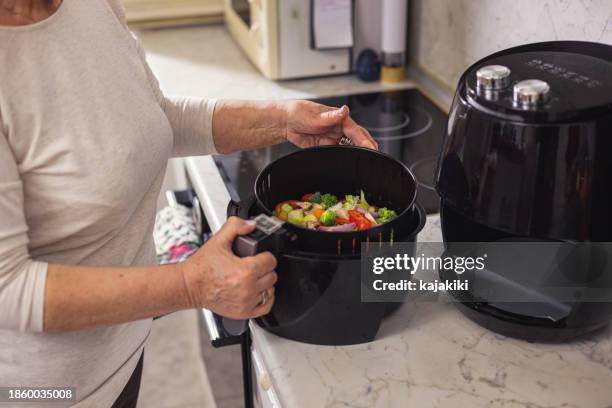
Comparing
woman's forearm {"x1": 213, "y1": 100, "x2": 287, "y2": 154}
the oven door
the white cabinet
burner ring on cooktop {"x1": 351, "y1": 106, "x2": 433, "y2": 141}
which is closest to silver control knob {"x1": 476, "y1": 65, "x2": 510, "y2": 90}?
woman's forearm {"x1": 213, "y1": 100, "x2": 287, "y2": 154}

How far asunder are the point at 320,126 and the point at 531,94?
409mm

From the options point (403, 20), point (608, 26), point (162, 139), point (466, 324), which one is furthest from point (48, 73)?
point (403, 20)

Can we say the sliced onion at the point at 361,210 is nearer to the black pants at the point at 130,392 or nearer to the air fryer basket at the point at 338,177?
the air fryer basket at the point at 338,177

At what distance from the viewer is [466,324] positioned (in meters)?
1.04

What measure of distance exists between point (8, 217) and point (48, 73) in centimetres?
19

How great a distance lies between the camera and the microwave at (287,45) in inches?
70.0

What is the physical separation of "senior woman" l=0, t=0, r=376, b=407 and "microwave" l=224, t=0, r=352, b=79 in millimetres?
738

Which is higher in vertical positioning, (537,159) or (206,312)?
(537,159)

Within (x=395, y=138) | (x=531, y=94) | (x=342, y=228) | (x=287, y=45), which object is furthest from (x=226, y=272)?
(x=287, y=45)

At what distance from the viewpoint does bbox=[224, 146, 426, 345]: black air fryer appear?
0.92m

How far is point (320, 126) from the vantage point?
3.91 feet

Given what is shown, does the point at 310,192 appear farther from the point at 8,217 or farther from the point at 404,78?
the point at 404,78

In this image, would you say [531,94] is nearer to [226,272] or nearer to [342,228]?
[342,228]

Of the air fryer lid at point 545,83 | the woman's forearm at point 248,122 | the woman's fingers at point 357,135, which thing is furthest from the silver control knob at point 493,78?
the woman's forearm at point 248,122
